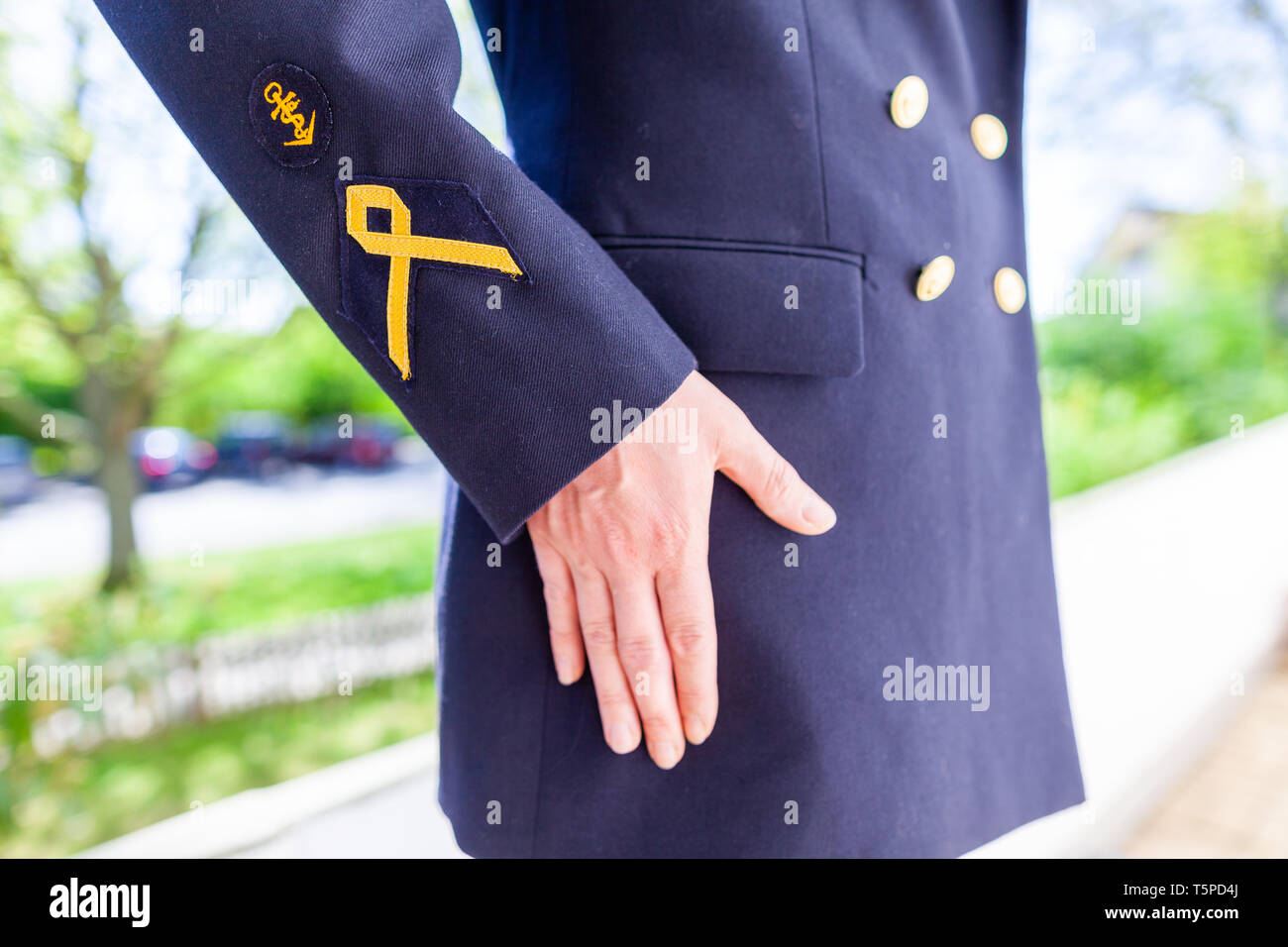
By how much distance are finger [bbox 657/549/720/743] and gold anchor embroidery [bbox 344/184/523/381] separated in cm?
29

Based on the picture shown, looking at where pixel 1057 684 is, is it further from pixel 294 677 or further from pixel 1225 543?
pixel 1225 543

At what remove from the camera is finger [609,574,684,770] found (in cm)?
73

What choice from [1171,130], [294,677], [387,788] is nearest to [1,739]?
[294,677]

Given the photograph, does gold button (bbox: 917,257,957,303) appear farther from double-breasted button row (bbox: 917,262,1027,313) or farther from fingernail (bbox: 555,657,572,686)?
fingernail (bbox: 555,657,572,686)

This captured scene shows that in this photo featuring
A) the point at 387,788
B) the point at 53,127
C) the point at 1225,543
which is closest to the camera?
the point at 387,788

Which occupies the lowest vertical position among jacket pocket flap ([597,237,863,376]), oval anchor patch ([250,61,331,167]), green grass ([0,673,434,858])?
green grass ([0,673,434,858])

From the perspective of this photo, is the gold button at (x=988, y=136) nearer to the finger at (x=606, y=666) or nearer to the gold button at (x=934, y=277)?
the gold button at (x=934, y=277)

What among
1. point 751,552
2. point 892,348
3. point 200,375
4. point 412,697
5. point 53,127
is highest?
point 53,127

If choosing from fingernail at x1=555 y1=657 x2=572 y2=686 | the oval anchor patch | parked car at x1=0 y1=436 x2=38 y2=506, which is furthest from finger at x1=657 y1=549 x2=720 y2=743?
parked car at x1=0 y1=436 x2=38 y2=506

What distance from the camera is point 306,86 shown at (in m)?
0.65

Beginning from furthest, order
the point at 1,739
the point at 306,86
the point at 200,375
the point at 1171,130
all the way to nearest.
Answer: the point at 1171,130 → the point at 200,375 → the point at 1,739 → the point at 306,86

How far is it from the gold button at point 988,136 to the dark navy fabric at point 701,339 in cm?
3

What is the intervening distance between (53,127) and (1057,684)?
4914mm

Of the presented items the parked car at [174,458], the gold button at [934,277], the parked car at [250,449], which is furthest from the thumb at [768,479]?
the parked car at [250,449]
